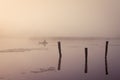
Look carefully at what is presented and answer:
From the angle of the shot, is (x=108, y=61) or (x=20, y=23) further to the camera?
(x=108, y=61)

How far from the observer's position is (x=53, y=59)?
148cm

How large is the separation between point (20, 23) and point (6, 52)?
0.77 ft

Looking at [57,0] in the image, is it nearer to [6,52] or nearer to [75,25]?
[75,25]

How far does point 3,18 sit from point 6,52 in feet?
0.81

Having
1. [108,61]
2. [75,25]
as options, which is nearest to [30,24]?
[75,25]

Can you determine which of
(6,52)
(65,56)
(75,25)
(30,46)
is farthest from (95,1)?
(6,52)

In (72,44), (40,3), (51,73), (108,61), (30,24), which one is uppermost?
(40,3)

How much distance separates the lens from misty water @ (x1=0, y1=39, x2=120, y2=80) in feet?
4.75

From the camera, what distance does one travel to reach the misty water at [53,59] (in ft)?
4.75

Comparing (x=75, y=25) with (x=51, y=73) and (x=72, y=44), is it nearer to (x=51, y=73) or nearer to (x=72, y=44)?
(x=72, y=44)

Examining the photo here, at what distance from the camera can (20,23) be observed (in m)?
1.41

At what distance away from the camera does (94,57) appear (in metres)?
1.51

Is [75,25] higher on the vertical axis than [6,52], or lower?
higher

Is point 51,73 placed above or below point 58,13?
below
